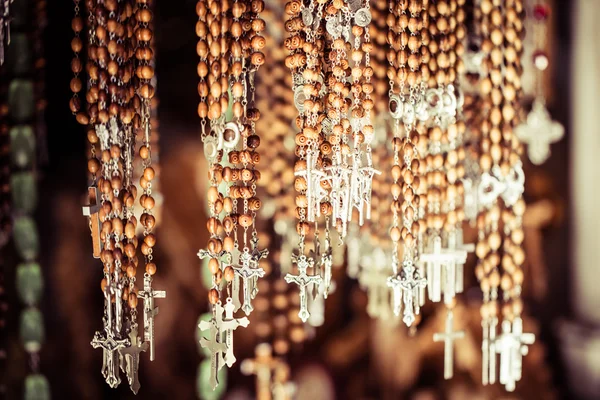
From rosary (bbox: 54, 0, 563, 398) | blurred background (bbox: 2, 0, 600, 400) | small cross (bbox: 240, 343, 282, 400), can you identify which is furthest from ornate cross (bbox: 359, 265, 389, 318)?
small cross (bbox: 240, 343, 282, 400)

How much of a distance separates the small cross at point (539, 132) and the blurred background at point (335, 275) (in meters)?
0.04

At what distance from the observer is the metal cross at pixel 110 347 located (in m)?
A: 1.36

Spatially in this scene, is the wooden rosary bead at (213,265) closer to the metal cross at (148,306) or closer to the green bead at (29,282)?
the metal cross at (148,306)

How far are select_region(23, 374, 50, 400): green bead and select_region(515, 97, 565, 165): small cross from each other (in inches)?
72.0

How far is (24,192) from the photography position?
1960mm

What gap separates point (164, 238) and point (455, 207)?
993 mm

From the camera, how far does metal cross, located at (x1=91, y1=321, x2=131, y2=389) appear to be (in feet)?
4.46

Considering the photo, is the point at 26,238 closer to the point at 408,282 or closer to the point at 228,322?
the point at 228,322

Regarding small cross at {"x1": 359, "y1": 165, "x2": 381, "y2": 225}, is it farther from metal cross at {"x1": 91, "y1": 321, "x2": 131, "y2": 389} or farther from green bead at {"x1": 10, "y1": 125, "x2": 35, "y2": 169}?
green bead at {"x1": 10, "y1": 125, "x2": 35, "y2": 169}

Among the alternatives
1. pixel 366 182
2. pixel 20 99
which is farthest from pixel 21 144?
pixel 366 182

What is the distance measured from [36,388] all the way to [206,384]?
578mm

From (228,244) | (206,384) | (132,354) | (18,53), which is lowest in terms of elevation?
(206,384)

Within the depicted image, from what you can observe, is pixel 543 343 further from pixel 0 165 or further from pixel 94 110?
pixel 0 165

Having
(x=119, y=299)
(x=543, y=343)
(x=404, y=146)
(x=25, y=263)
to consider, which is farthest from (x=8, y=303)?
Answer: (x=543, y=343)
